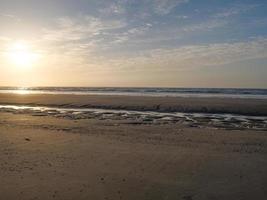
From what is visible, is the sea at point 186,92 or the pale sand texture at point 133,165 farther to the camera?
the sea at point 186,92

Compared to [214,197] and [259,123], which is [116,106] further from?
[214,197]

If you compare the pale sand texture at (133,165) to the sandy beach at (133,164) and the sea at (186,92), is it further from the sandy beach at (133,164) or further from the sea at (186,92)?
the sea at (186,92)

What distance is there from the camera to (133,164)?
11266 millimetres

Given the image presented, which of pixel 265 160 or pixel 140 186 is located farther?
pixel 265 160

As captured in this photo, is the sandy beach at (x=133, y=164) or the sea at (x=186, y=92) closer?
the sandy beach at (x=133, y=164)

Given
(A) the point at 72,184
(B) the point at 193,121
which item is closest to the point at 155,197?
(A) the point at 72,184

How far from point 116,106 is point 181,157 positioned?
73.3 feet

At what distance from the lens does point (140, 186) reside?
9164 millimetres

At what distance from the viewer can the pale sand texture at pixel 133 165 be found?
8789 millimetres

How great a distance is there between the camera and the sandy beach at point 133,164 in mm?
8812

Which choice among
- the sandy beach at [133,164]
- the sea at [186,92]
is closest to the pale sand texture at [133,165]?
the sandy beach at [133,164]

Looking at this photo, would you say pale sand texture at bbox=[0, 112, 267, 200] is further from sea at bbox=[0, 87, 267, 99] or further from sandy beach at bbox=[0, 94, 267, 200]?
sea at bbox=[0, 87, 267, 99]

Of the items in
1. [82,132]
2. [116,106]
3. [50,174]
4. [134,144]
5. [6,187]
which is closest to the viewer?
[6,187]

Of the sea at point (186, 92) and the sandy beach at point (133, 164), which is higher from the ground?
the sea at point (186, 92)
